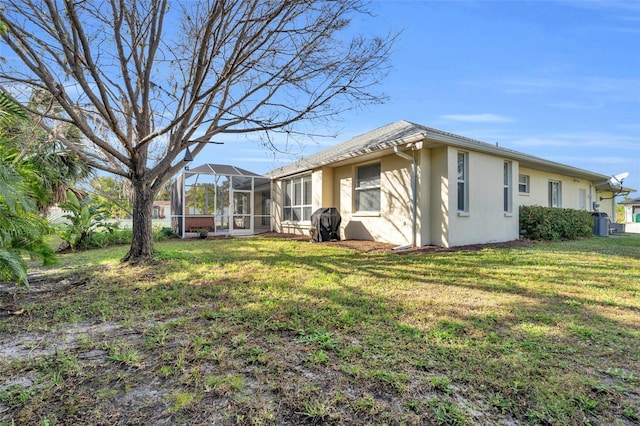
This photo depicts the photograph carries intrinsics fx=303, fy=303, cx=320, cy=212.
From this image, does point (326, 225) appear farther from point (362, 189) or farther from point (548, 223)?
point (548, 223)

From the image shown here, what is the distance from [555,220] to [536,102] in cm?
623

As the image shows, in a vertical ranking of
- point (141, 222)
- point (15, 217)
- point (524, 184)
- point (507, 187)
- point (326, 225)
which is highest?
point (524, 184)

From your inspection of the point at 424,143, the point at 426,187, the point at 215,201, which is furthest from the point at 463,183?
the point at 215,201

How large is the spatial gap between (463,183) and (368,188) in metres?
3.16

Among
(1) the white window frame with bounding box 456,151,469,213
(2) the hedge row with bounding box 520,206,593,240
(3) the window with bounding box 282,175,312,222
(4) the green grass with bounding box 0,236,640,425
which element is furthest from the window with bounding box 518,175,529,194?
(3) the window with bounding box 282,175,312,222

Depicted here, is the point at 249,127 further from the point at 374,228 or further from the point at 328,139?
the point at 374,228

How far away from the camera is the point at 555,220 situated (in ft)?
37.6

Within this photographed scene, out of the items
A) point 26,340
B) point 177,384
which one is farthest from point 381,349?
point 26,340

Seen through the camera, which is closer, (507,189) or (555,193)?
(507,189)

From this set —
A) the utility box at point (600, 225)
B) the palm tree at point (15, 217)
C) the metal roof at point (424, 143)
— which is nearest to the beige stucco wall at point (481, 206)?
the metal roof at point (424, 143)

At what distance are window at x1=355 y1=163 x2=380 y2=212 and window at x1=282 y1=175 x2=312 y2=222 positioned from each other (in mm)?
2863

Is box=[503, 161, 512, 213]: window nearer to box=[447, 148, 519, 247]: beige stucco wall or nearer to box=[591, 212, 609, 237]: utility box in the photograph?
box=[447, 148, 519, 247]: beige stucco wall

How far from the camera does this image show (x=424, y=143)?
8.40 meters

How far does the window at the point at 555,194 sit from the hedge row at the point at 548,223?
2.03 meters
